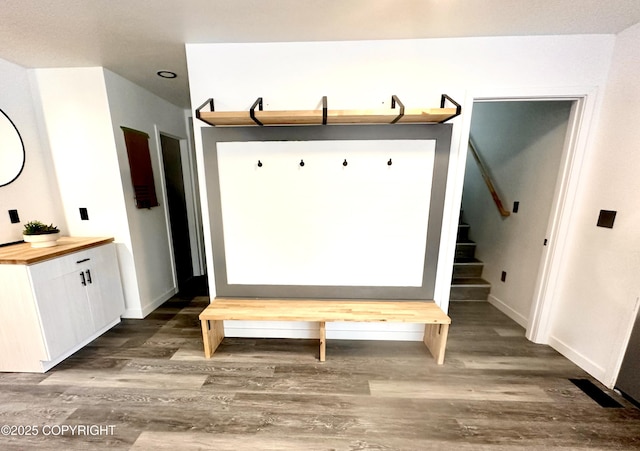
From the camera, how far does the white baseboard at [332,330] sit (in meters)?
2.16

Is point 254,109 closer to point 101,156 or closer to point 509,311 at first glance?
point 101,156

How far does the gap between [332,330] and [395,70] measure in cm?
221

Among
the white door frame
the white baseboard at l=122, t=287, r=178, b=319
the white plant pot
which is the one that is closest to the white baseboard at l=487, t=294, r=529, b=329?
the white door frame

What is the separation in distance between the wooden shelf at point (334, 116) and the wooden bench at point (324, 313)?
143cm

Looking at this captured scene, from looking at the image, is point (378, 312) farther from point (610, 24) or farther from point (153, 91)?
point (153, 91)

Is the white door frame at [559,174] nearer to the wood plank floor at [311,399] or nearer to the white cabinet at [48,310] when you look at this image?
the wood plank floor at [311,399]

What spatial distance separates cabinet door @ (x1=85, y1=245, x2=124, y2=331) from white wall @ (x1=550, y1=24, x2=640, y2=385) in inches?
161

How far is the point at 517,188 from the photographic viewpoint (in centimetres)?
256

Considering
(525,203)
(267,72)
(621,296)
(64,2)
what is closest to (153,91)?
(64,2)

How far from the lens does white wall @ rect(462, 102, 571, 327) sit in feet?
7.14

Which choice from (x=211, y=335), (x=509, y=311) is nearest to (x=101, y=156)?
(x=211, y=335)

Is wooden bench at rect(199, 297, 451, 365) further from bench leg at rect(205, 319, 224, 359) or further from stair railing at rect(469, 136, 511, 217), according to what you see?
stair railing at rect(469, 136, 511, 217)

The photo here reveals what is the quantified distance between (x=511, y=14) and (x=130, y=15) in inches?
91.7

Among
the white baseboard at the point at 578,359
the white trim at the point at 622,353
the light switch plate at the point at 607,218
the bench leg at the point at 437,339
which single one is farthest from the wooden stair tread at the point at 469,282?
the light switch plate at the point at 607,218
